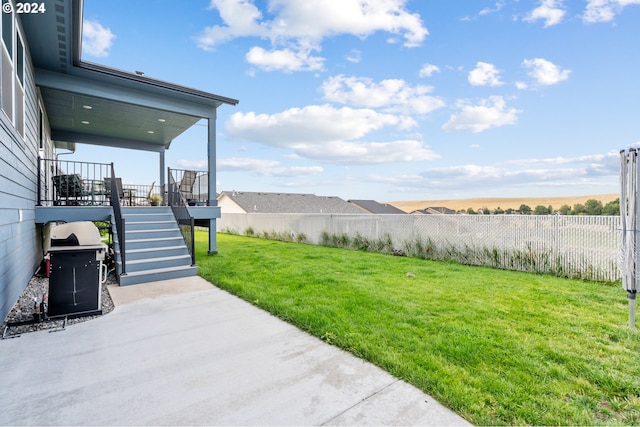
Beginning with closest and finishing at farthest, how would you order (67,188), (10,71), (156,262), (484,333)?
(484,333) < (10,71) < (156,262) < (67,188)

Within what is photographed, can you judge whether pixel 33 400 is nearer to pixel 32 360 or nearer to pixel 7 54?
pixel 32 360

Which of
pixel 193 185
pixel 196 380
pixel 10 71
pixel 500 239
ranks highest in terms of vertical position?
pixel 10 71

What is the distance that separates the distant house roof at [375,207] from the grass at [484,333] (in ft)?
83.2

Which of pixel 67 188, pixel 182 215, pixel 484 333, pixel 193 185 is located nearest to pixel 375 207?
pixel 193 185

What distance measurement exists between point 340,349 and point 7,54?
17.0 feet

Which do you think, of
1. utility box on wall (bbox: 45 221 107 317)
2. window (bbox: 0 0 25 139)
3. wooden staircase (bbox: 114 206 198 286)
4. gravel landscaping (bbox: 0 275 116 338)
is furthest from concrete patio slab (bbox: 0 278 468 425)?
window (bbox: 0 0 25 139)

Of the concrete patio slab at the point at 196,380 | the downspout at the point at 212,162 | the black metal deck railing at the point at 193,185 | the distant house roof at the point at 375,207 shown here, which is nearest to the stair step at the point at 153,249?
the downspout at the point at 212,162

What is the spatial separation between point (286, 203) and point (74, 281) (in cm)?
2524

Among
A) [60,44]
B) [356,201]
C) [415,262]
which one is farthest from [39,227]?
[356,201]

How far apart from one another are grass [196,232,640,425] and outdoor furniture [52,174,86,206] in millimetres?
4413

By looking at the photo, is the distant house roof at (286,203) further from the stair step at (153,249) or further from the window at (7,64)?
the window at (7,64)

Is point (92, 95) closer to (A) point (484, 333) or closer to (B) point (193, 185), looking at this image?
(B) point (193, 185)

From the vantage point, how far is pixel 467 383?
2.23 meters

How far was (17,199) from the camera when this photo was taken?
425 cm
